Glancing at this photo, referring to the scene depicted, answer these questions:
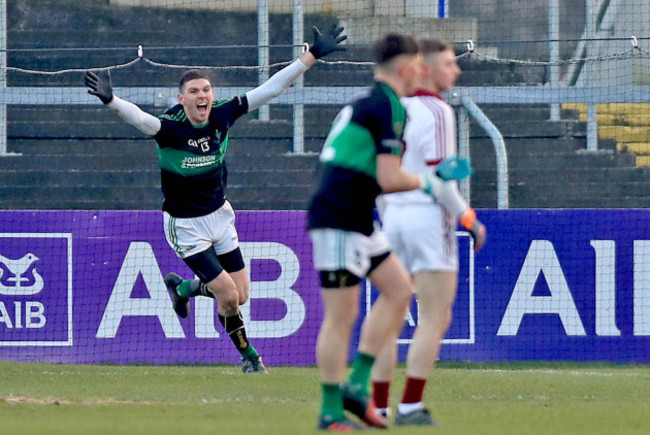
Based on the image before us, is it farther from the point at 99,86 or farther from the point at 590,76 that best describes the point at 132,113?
the point at 590,76

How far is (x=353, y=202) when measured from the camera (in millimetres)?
5832

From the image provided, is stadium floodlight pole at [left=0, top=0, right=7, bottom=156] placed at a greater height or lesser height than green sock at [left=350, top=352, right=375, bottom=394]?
greater

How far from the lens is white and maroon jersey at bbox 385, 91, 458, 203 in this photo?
20.8 ft

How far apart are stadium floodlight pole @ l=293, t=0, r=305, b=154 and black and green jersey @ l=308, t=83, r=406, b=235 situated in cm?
848

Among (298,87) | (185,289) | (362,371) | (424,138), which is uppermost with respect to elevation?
(298,87)

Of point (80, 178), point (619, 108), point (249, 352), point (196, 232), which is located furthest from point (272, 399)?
point (619, 108)

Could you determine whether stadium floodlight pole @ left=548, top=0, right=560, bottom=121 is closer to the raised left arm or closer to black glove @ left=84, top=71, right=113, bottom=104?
the raised left arm

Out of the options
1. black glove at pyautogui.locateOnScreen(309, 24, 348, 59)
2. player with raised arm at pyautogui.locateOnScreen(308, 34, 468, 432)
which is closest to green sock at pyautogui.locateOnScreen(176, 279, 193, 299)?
black glove at pyautogui.locateOnScreen(309, 24, 348, 59)

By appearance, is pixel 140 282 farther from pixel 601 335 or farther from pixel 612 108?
pixel 612 108

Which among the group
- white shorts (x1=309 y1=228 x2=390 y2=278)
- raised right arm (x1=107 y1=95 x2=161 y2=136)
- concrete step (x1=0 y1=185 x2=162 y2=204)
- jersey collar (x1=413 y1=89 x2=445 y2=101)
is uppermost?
raised right arm (x1=107 y1=95 x2=161 y2=136)

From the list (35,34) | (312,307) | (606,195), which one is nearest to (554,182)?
(606,195)

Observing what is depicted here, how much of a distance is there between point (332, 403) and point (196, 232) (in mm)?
4189

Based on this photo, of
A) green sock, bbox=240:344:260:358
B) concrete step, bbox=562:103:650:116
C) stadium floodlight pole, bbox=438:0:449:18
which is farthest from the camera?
stadium floodlight pole, bbox=438:0:449:18

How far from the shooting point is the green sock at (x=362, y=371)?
5.94 metres
